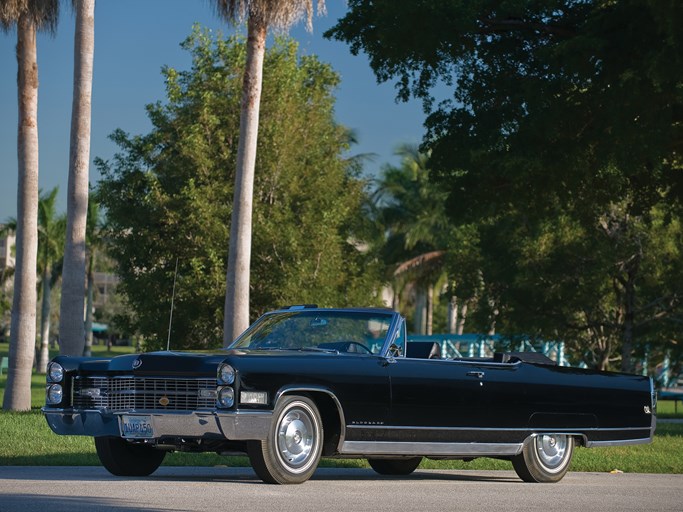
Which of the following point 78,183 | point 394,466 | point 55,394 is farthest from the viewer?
point 78,183

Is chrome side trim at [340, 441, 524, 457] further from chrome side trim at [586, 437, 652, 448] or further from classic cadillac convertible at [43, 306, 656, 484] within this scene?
chrome side trim at [586, 437, 652, 448]

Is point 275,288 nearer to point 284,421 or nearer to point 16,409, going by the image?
point 16,409

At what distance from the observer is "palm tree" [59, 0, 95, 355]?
25016 mm

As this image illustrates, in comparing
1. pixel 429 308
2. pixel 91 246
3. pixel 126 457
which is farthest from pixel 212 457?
pixel 429 308

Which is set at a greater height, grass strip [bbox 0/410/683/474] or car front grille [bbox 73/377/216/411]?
car front grille [bbox 73/377/216/411]

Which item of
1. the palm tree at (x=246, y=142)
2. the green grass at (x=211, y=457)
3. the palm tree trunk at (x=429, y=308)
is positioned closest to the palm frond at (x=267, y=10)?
Answer: the palm tree at (x=246, y=142)

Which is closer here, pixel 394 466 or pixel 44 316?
pixel 394 466

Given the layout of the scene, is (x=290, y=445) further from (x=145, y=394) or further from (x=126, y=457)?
(x=126, y=457)

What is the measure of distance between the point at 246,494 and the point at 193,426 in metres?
0.73

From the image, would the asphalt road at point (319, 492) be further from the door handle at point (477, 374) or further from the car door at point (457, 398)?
the door handle at point (477, 374)

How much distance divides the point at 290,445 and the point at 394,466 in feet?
9.41

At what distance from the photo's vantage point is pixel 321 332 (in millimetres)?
12133

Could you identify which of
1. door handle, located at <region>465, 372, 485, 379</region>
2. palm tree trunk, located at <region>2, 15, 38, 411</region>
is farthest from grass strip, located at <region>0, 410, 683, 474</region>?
palm tree trunk, located at <region>2, 15, 38, 411</region>

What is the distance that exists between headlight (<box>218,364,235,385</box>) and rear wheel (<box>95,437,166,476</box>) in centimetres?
183
